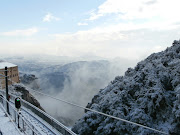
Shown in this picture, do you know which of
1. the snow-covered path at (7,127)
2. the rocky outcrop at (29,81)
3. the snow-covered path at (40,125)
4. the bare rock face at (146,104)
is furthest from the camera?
the rocky outcrop at (29,81)

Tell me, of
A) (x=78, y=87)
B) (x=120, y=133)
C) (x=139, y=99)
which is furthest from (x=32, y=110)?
(x=78, y=87)

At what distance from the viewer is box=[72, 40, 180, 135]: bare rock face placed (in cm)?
966

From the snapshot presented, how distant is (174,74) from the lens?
10.8m

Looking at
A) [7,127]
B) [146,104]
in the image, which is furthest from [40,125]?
[146,104]

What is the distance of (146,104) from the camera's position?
10.7 metres

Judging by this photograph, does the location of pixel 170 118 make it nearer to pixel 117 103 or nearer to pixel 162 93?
pixel 162 93

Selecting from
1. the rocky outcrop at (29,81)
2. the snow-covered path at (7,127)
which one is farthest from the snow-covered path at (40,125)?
the rocky outcrop at (29,81)

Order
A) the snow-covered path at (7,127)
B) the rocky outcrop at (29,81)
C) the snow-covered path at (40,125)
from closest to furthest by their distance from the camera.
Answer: the snow-covered path at (7,127)
the snow-covered path at (40,125)
the rocky outcrop at (29,81)

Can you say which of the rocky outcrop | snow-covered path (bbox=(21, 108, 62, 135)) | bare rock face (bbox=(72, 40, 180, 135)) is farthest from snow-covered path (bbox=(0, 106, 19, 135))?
the rocky outcrop

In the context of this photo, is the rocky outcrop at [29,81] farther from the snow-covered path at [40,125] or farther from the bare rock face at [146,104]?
the snow-covered path at [40,125]

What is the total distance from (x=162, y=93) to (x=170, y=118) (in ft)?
5.45

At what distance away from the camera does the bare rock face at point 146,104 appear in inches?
380

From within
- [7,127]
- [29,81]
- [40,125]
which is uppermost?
[7,127]

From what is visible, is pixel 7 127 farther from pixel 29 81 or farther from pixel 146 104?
pixel 29 81
